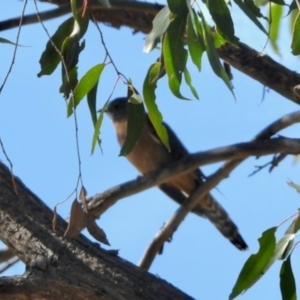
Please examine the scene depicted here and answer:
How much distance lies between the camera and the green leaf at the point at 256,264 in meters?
2.23

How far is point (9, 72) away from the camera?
2.07 metres

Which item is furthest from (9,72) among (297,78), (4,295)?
(297,78)

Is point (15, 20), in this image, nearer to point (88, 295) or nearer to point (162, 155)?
point (88, 295)

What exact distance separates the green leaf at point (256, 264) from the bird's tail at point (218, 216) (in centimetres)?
304

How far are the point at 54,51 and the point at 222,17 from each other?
661 mm

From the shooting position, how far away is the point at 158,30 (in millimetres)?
2104

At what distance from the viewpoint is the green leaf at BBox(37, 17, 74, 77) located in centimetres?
244

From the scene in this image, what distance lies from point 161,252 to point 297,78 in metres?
1.18

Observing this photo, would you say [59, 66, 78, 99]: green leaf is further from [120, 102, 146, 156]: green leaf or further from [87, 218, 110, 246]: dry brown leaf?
[87, 218, 110, 246]: dry brown leaf

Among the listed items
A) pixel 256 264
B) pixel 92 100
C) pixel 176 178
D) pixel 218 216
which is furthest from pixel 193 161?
pixel 218 216

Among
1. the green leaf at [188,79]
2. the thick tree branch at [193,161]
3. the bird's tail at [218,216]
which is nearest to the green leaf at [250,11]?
the green leaf at [188,79]

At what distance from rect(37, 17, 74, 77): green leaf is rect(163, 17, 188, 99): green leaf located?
1.38 feet

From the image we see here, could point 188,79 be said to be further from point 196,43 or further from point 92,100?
point 92,100

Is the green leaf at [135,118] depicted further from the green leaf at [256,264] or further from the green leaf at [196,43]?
the green leaf at [256,264]
